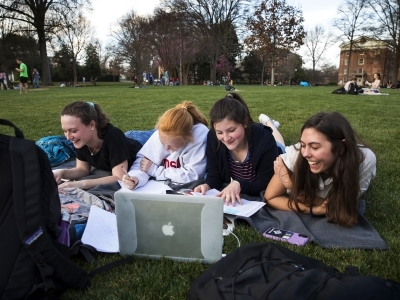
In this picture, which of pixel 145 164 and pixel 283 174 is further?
pixel 145 164

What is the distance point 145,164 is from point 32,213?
187 centimetres

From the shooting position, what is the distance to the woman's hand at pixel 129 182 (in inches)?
114

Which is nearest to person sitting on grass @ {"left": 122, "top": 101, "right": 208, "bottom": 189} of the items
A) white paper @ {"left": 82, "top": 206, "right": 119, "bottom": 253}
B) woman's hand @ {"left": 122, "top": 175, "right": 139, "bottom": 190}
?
woman's hand @ {"left": 122, "top": 175, "right": 139, "bottom": 190}

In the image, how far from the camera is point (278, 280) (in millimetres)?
1289

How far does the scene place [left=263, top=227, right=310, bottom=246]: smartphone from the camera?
2.17 meters

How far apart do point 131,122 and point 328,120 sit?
18.0 ft

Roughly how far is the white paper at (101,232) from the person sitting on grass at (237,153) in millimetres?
804

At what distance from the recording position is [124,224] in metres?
1.86

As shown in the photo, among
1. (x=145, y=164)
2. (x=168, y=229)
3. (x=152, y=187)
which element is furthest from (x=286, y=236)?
(x=145, y=164)

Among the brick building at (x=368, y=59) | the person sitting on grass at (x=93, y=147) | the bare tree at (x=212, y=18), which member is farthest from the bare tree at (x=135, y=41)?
the person sitting on grass at (x=93, y=147)

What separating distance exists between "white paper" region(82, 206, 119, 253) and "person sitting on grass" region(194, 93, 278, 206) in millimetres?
804

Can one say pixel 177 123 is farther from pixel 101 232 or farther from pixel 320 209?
pixel 320 209

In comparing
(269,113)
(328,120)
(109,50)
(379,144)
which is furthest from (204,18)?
(328,120)

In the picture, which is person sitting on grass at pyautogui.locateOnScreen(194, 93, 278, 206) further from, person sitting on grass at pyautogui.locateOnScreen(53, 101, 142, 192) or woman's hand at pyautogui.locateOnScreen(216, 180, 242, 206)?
person sitting on grass at pyautogui.locateOnScreen(53, 101, 142, 192)
